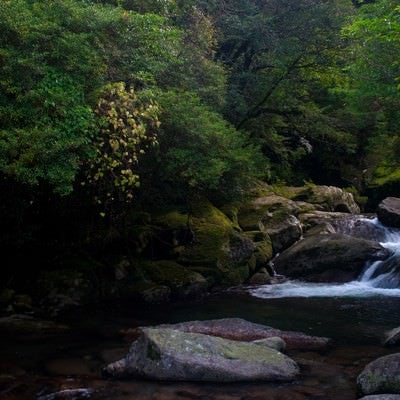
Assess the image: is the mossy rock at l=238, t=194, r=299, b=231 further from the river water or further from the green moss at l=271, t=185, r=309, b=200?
the river water

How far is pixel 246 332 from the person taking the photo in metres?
10.6

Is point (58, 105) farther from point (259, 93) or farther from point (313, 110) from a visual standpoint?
point (313, 110)

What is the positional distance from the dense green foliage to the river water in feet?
8.21

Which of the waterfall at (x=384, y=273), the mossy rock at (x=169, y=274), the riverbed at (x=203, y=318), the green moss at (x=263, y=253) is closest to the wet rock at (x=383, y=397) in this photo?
the riverbed at (x=203, y=318)

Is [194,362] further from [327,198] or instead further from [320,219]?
[327,198]

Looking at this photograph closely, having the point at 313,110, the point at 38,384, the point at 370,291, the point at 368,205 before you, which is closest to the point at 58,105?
the point at 38,384

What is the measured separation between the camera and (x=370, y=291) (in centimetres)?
1495

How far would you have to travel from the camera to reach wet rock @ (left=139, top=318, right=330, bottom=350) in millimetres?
10203

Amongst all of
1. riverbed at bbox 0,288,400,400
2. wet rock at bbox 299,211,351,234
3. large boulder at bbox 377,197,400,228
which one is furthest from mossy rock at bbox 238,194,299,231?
riverbed at bbox 0,288,400,400

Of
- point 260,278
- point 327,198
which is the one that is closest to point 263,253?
point 260,278

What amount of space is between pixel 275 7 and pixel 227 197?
332 inches

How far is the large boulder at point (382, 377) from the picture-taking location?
7.62m

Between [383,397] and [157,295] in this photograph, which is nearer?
[383,397]

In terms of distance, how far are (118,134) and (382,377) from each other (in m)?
5.86
